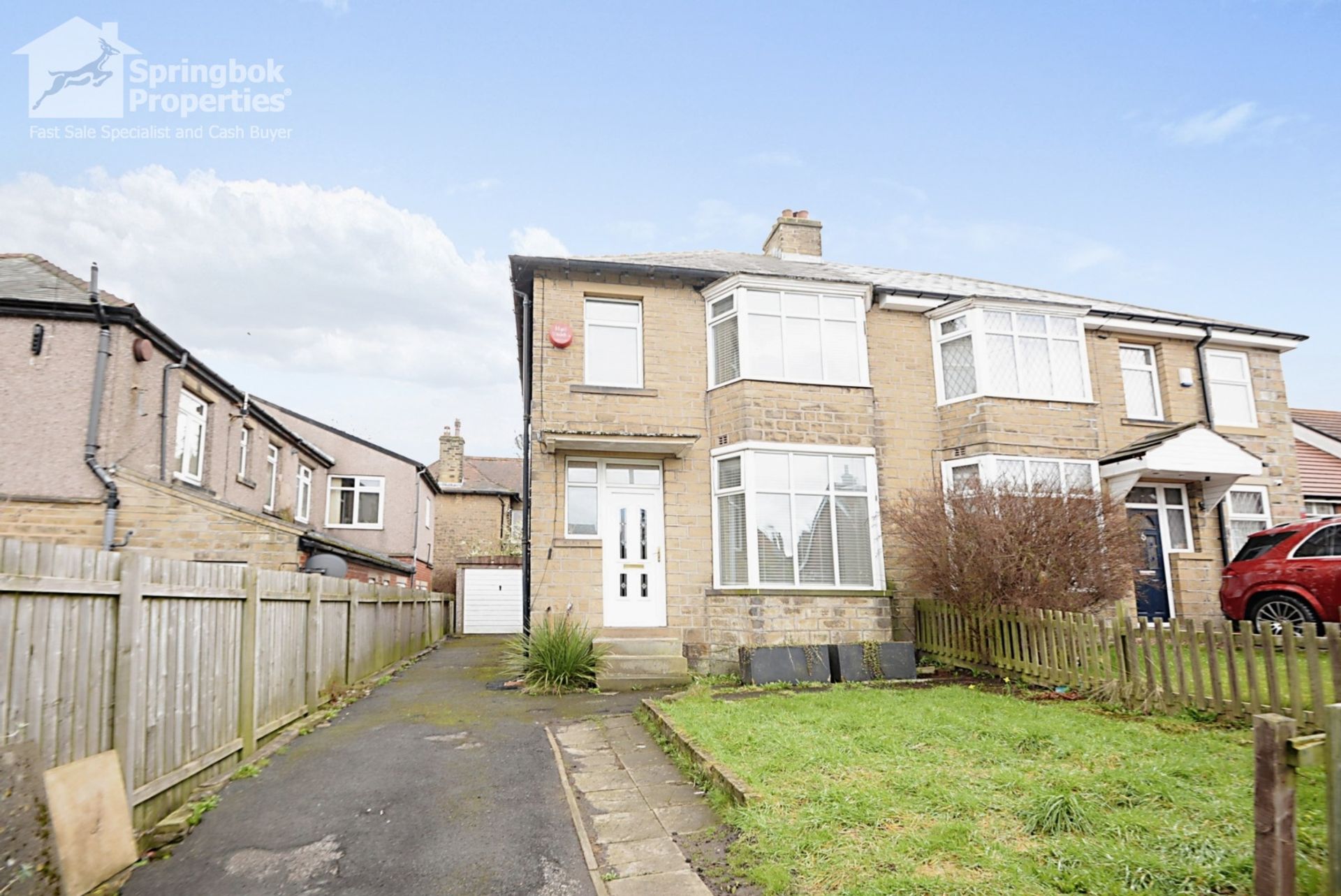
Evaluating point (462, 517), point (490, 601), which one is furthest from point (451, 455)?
point (490, 601)

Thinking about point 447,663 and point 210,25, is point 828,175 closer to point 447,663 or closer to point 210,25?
point 210,25

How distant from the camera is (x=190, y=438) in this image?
1659cm

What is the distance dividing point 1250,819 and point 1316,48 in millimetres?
11830

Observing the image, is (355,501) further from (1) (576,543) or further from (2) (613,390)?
(2) (613,390)

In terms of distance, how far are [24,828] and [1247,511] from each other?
63.0 ft

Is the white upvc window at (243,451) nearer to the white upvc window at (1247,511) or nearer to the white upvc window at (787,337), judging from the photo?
the white upvc window at (787,337)

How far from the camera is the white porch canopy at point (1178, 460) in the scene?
13.2 meters

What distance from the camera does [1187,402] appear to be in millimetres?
15453

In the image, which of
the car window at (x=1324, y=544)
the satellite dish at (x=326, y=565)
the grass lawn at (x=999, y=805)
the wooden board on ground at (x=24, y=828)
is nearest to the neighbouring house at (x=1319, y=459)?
the car window at (x=1324, y=544)

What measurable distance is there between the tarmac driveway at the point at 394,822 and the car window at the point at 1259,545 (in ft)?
35.9

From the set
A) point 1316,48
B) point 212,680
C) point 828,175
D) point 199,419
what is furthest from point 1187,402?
point 199,419

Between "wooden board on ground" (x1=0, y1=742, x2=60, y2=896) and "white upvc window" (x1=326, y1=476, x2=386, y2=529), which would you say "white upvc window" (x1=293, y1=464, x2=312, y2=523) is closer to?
"white upvc window" (x1=326, y1=476, x2=386, y2=529)

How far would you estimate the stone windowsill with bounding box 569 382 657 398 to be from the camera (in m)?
12.8

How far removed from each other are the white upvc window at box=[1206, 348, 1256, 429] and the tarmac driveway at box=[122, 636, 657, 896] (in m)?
15.7
